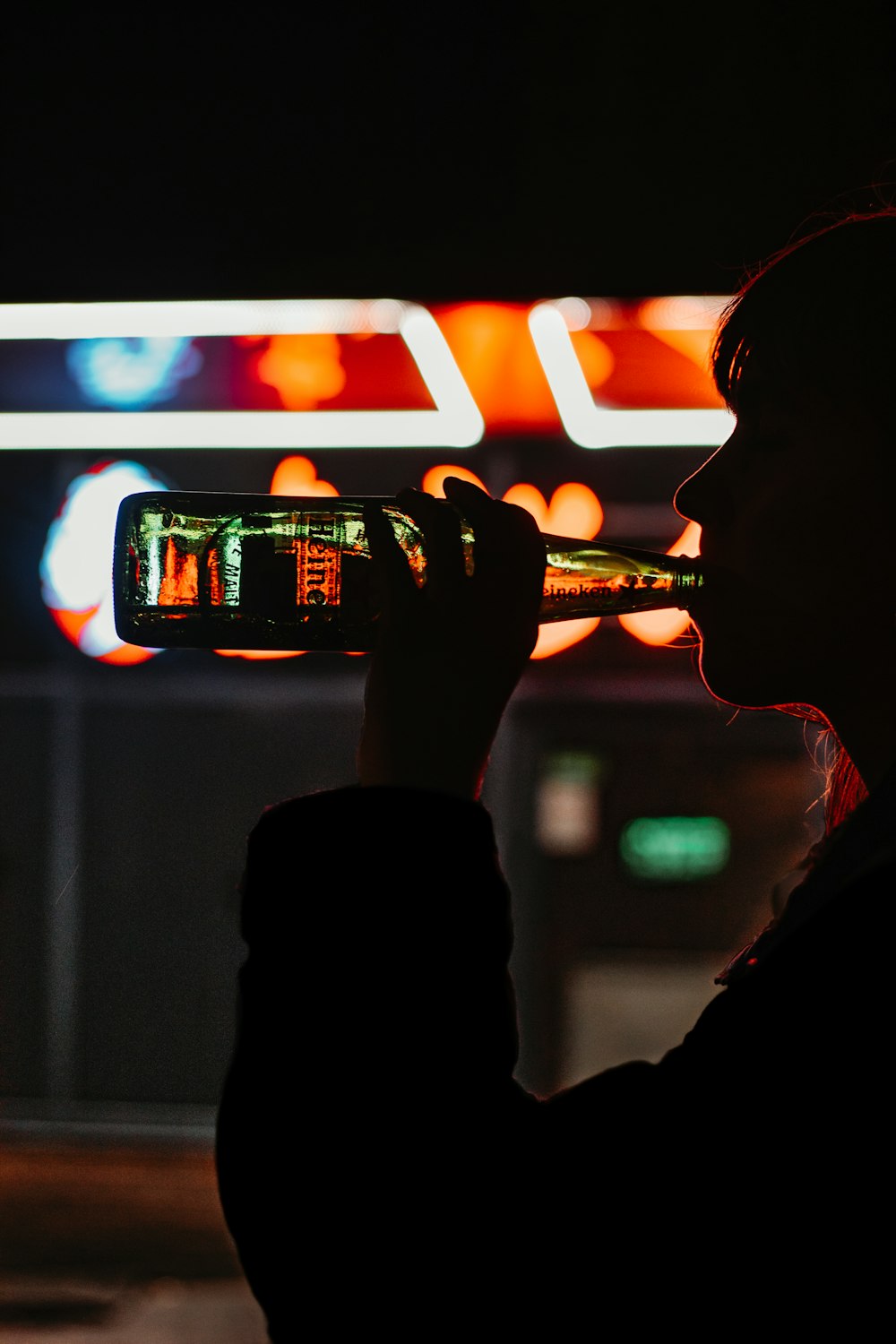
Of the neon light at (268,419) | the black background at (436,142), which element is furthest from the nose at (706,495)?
the neon light at (268,419)

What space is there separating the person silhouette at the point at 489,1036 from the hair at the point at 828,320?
0.4 inches

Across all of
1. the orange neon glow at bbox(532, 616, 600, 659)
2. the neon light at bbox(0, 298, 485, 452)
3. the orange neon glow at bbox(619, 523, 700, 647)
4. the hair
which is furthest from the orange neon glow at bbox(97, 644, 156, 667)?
the hair

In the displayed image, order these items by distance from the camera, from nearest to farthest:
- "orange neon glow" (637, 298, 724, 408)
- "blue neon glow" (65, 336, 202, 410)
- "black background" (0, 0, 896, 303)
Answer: "black background" (0, 0, 896, 303), "orange neon glow" (637, 298, 724, 408), "blue neon glow" (65, 336, 202, 410)

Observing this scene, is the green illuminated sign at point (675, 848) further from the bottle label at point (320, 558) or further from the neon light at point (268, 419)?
the bottle label at point (320, 558)

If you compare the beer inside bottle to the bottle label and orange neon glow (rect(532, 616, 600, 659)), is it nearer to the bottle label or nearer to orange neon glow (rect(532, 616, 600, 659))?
the bottle label

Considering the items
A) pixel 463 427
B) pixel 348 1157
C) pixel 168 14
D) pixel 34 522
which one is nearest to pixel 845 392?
pixel 348 1157

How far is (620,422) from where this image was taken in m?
4.07

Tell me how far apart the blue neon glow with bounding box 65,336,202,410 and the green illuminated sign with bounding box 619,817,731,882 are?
2458mm

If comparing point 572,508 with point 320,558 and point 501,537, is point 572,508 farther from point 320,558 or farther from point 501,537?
point 501,537

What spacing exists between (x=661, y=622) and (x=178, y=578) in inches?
129

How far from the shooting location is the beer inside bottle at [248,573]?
1.12m

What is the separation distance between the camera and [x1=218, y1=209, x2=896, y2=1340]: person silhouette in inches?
21.4

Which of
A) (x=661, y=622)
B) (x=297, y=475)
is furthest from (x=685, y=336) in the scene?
(x=297, y=475)

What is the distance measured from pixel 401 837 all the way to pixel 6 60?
2.81 m
